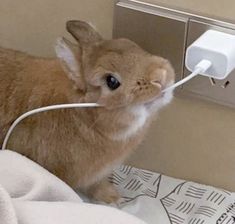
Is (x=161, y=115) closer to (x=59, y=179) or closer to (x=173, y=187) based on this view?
(x=173, y=187)

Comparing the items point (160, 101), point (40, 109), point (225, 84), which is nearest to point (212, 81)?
point (225, 84)

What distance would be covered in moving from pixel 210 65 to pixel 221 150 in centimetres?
17

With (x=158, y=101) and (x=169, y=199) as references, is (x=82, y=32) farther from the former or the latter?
(x=169, y=199)

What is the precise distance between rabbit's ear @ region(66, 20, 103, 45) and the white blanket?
16 cm

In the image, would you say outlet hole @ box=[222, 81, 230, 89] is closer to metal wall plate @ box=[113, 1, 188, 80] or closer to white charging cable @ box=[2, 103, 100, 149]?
metal wall plate @ box=[113, 1, 188, 80]

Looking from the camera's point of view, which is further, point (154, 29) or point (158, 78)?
point (154, 29)

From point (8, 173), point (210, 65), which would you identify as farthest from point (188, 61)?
point (8, 173)

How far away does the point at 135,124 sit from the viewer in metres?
0.85

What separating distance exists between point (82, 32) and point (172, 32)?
124 mm

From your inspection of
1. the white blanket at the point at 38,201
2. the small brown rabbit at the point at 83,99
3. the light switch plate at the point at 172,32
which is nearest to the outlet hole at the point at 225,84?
the light switch plate at the point at 172,32

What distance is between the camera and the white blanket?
717mm

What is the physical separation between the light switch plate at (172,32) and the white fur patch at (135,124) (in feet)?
0.35

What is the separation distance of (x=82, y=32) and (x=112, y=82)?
8cm

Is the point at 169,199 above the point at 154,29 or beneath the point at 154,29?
beneath
